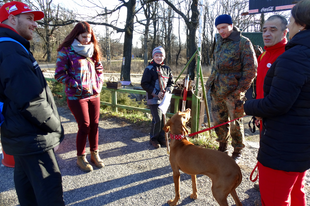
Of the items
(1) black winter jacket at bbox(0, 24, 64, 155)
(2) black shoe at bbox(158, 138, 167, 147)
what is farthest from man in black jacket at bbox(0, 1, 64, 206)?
(2) black shoe at bbox(158, 138, 167, 147)

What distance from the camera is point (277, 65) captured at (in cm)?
153

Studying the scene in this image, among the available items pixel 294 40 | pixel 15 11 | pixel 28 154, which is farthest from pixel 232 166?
pixel 15 11

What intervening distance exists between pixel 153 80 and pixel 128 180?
1.98 meters

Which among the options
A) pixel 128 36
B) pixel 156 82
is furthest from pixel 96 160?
pixel 128 36

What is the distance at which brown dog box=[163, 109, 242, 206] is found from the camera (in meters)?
2.10

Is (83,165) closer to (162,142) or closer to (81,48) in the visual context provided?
(162,142)

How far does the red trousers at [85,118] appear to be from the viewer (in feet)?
10.2

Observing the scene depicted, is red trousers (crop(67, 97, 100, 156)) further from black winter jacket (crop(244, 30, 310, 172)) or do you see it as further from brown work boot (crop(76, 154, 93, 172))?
black winter jacket (crop(244, 30, 310, 172))

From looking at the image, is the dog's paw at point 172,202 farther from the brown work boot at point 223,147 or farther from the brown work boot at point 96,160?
the brown work boot at point 223,147

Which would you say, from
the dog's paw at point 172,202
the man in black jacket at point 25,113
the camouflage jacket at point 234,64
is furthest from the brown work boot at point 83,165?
the camouflage jacket at point 234,64

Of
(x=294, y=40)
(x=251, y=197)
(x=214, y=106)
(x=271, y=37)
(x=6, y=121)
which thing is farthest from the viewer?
(x=214, y=106)

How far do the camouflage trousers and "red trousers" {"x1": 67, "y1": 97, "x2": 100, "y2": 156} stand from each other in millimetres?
2143

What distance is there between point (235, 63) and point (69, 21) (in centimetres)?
1200

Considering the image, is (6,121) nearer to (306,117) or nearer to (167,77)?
(306,117)
